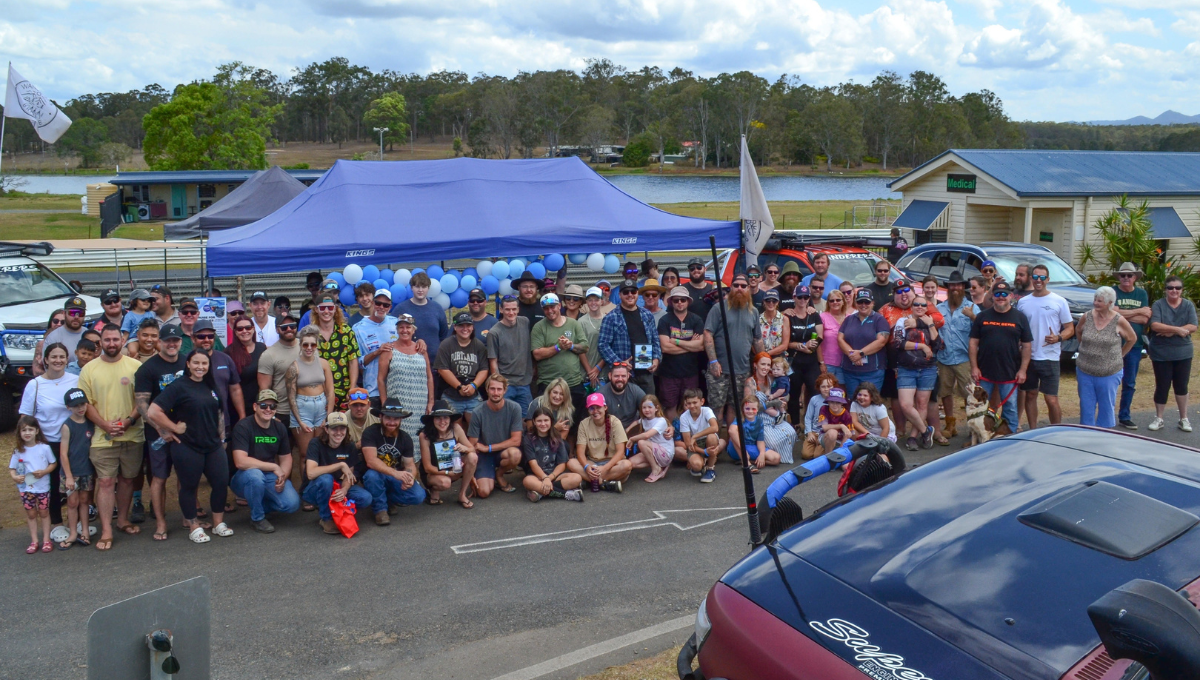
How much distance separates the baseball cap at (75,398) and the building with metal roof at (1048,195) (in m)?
19.8

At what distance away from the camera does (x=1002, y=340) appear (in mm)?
9898

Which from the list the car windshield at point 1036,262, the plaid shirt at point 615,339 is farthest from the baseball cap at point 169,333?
the car windshield at point 1036,262

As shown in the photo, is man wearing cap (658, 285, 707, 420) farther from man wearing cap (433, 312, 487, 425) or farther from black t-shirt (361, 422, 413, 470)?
black t-shirt (361, 422, 413, 470)

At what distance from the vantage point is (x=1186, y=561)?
9.73ft

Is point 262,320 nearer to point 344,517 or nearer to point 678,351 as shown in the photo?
point 344,517

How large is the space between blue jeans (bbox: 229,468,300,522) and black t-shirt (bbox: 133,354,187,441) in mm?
809

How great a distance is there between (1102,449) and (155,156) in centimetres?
5817

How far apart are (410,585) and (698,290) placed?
5779 millimetres

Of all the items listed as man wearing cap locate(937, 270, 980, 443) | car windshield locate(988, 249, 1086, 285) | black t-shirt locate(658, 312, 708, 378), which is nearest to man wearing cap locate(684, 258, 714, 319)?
black t-shirt locate(658, 312, 708, 378)

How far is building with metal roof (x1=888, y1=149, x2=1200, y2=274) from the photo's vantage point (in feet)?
71.7

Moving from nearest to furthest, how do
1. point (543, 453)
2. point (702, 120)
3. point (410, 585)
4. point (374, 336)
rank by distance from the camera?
point (410, 585), point (543, 453), point (374, 336), point (702, 120)

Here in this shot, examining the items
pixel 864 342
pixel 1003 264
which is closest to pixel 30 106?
pixel 864 342

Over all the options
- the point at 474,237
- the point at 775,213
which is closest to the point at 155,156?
the point at 775,213

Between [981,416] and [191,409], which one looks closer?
[191,409]
